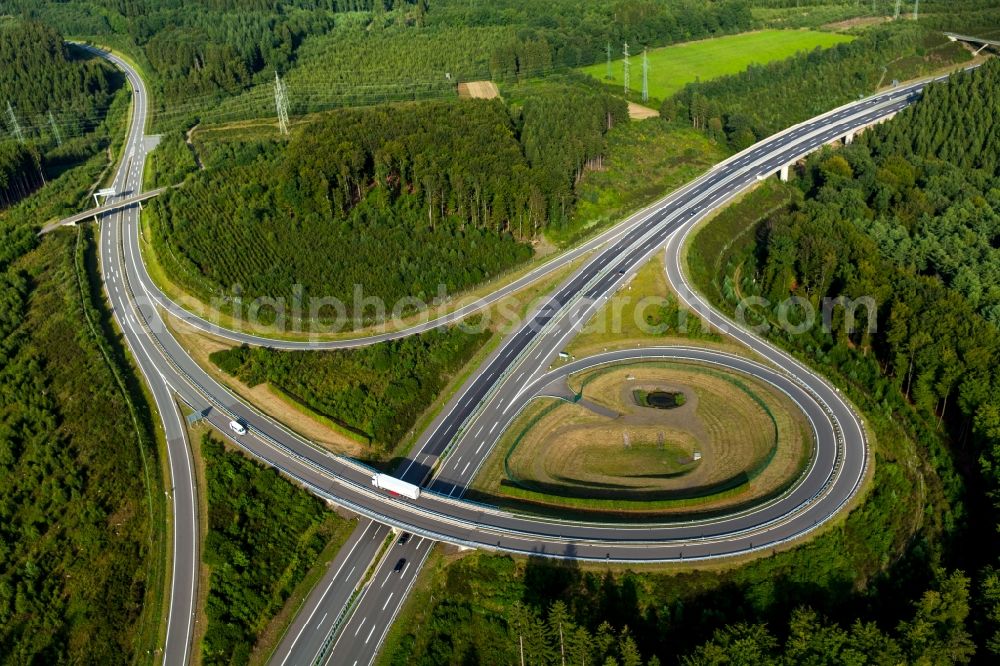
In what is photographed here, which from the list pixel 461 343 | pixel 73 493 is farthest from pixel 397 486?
pixel 73 493

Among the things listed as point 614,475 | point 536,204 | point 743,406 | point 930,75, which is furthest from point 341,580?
point 930,75

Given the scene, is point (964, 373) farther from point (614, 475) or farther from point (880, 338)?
point (614, 475)

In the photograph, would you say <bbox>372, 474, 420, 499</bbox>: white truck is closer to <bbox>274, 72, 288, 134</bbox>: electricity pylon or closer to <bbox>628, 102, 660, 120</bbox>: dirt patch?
<bbox>274, 72, 288, 134</bbox>: electricity pylon

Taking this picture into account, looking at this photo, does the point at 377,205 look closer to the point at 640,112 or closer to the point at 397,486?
the point at 397,486

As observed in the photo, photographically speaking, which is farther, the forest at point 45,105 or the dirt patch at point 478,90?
the dirt patch at point 478,90

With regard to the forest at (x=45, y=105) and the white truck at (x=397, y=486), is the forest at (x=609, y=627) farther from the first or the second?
the forest at (x=45, y=105)

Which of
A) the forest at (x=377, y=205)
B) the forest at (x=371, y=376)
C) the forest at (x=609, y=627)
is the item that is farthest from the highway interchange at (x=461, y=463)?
the forest at (x=377, y=205)
